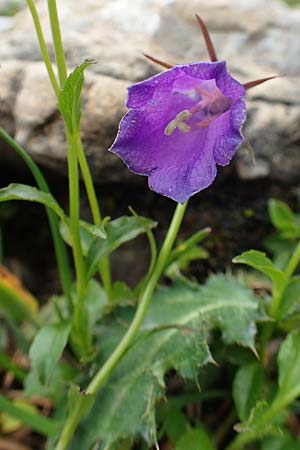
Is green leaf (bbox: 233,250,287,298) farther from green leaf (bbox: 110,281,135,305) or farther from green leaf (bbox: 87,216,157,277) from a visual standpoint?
green leaf (bbox: 110,281,135,305)

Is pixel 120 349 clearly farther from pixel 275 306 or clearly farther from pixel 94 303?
pixel 275 306

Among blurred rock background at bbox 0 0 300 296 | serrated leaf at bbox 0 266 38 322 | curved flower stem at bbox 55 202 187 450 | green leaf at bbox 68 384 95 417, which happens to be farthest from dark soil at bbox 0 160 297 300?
green leaf at bbox 68 384 95 417

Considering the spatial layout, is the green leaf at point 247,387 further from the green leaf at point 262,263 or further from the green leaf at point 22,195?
the green leaf at point 22,195

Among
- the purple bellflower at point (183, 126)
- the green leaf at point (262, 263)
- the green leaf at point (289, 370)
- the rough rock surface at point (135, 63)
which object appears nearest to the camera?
the purple bellflower at point (183, 126)

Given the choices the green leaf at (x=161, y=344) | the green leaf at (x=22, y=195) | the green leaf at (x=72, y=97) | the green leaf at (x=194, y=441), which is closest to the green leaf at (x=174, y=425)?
the green leaf at (x=194, y=441)

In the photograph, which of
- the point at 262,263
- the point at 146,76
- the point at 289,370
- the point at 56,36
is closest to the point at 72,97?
the point at 56,36
